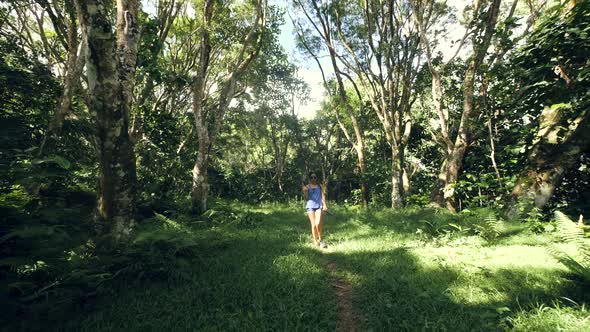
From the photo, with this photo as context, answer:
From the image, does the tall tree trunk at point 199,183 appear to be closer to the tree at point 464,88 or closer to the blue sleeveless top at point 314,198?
the blue sleeveless top at point 314,198

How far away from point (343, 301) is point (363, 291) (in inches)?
15.8

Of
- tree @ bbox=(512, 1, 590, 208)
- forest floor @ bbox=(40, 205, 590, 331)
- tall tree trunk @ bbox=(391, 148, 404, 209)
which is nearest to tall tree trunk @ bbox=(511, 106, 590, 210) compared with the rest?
tree @ bbox=(512, 1, 590, 208)

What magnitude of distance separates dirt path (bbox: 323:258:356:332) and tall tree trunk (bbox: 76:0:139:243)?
3.92 metres

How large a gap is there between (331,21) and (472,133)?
9301mm

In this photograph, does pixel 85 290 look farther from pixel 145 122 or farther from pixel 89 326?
pixel 145 122

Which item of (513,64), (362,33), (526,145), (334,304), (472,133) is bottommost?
(334,304)

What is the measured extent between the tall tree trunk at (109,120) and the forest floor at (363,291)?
1.28m

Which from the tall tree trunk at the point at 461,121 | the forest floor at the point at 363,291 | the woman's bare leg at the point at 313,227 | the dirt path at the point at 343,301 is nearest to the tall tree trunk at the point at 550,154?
the forest floor at the point at 363,291

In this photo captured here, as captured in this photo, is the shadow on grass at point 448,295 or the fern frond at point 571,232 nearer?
the shadow on grass at point 448,295

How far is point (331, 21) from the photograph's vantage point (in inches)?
583

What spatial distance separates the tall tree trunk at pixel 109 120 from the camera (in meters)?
4.34

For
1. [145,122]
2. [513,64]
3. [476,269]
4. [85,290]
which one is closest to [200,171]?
[145,122]

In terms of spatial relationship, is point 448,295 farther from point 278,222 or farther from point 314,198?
point 278,222

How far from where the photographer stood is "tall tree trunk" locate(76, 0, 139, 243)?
434cm
